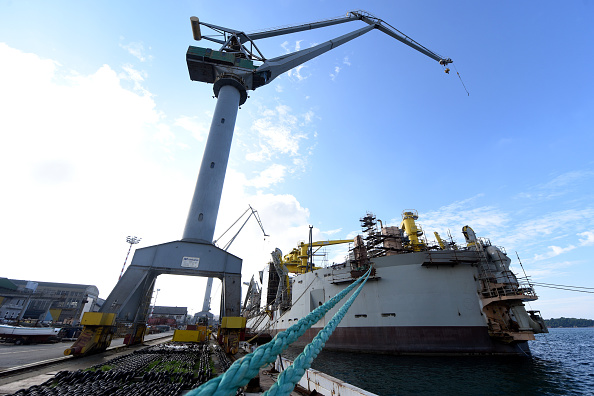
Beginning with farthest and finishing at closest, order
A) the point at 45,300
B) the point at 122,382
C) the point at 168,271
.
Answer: the point at 45,300, the point at 168,271, the point at 122,382

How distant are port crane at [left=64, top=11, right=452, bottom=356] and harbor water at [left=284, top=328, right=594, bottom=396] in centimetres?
774

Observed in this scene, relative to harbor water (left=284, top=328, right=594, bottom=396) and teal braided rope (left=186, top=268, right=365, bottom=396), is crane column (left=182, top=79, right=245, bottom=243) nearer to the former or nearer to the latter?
harbor water (left=284, top=328, right=594, bottom=396)

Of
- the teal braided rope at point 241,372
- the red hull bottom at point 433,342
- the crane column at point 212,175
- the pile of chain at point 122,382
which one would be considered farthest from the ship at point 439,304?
the teal braided rope at point 241,372

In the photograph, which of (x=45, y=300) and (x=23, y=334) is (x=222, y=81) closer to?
(x=23, y=334)

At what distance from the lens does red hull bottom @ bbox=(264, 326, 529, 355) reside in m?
17.0

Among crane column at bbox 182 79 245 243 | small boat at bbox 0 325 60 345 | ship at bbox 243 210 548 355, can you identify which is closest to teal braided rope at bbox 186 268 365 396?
crane column at bbox 182 79 245 243

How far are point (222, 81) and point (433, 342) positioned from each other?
26.3m

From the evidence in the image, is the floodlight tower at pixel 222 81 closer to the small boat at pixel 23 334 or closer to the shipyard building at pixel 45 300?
the small boat at pixel 23 334

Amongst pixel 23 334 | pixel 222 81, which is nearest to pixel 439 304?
pixel 222 81

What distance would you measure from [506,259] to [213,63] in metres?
29.1

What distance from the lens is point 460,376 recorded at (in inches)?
492

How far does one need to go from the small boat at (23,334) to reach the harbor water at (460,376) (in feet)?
73.9

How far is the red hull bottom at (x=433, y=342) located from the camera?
55.7 feet

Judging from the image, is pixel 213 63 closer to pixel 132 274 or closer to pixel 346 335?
pixel 132 274
